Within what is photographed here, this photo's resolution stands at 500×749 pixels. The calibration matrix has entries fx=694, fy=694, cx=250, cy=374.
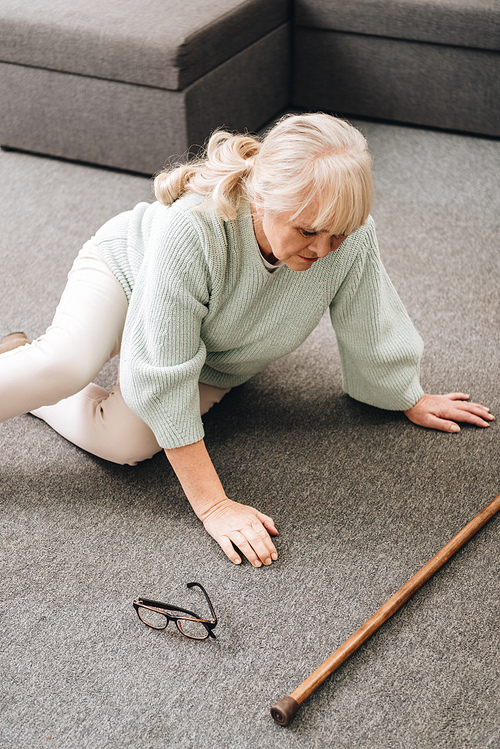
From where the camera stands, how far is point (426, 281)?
72.8 inches

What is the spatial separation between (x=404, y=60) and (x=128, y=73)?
101 centimetres

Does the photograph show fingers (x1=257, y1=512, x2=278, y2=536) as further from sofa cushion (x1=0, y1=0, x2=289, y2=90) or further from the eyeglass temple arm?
sofa cushion (x1=0, y1=0, x2=289, y2=90)

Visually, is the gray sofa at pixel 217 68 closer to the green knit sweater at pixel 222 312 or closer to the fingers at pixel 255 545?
the green knit sweater at pixel 222 312

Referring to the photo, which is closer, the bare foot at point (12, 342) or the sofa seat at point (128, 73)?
the bare foot at point (12, 342)

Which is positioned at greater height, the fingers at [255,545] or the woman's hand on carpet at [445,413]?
the woman's hand on carpet at [445,413]

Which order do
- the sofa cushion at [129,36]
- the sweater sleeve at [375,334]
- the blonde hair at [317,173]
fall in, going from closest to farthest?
the blonde hair at [317,173] < the sweater sleeve at [375,334] < the sofa cushion at [129,36]

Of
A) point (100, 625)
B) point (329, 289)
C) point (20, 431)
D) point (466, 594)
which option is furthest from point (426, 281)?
point (100, 625)

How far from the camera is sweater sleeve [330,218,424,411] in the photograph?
1.25 meters

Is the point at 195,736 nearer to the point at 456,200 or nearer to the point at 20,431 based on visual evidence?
the point at 20,431

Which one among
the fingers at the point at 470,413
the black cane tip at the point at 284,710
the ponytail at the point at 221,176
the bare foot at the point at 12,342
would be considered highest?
the ponytail at the point at 221,176

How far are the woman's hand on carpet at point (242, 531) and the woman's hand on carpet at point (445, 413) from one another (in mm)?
403

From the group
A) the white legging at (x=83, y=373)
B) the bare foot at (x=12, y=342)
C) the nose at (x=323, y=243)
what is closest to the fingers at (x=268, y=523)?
the white legging at (x=83, y=373)

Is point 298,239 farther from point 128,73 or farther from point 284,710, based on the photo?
point 128,73

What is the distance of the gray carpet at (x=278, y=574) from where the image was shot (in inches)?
37.8
